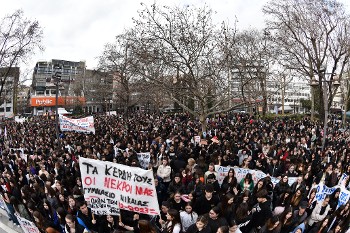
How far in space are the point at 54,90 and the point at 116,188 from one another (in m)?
70.5

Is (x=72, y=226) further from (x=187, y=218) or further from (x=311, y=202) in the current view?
(x=311, y=202)

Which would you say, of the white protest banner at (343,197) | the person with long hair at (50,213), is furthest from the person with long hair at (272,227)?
the person with long hair at (50,213)

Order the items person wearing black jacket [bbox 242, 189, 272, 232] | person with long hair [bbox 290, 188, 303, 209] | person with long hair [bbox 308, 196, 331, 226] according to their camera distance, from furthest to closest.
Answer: person with long hair [bbox 290, 188, 303, 209], person with long hair [bbox 308, 196, 331, 226], person wearing black jacket [bbox 242, 189, 272, 232]

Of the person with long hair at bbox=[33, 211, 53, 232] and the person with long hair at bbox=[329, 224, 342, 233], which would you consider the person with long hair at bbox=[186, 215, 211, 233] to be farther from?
the person with long hair at bbox=[33, 211, 53, 232]

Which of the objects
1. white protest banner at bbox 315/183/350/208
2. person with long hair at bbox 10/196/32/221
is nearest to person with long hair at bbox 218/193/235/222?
white protest banner at bbox 315/183/350/208

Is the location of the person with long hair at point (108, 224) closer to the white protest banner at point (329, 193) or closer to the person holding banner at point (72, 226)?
the person holding banner at point (72, 226)

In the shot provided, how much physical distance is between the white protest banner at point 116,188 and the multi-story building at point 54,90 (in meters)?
50.4

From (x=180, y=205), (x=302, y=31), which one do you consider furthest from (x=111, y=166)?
(x=302, y=31)

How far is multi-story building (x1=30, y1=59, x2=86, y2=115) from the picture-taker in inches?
2363

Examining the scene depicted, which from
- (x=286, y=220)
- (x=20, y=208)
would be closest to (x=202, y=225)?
(x=286, y=220)

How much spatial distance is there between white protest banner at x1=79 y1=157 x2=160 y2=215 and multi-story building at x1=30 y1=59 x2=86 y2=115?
50.4 meters

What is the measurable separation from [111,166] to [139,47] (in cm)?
996

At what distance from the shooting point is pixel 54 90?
6994cm

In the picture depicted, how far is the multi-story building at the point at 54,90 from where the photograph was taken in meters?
60.0
